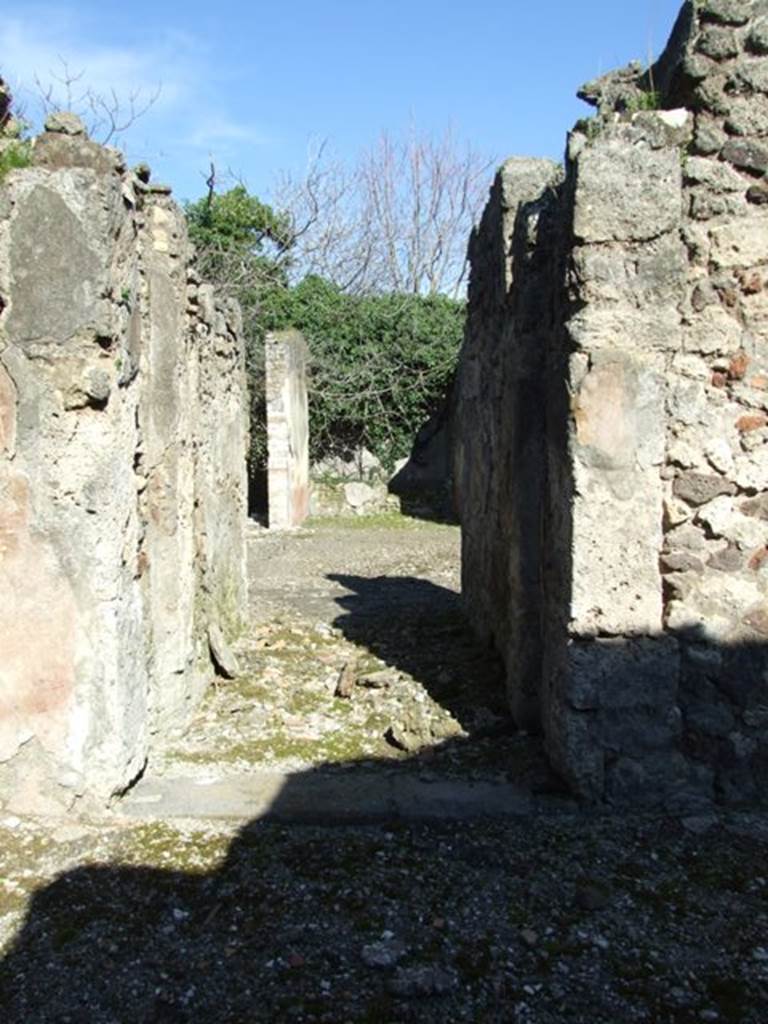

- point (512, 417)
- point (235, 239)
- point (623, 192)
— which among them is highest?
point (235, 239)

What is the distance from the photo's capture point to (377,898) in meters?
2.63

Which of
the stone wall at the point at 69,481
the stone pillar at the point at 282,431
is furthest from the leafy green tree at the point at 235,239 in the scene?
the stone wall at the point at 69,481

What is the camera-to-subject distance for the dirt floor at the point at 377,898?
7.25 ft

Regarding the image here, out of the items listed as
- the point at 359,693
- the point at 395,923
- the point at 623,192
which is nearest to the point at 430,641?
the point at 359,693

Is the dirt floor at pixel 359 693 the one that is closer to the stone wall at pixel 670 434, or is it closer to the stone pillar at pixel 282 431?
the stone wall at pixel 670 434

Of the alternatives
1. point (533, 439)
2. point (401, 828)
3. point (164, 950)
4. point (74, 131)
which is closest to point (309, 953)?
point (164, 950)

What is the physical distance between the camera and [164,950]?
2.39 meters

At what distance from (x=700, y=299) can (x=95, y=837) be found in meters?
2.92

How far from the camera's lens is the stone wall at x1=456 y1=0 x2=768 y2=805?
3.07 m

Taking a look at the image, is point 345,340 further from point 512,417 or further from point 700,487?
point 700,487

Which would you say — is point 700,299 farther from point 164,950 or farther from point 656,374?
point 164,950

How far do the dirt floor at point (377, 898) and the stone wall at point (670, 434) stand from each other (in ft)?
1.12

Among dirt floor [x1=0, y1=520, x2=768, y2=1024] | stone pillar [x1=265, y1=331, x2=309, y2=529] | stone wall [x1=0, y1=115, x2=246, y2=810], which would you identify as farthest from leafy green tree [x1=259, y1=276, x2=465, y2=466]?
stone wall [x1=0, y1=115, x2=246, y2=810]

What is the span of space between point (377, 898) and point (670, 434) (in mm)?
1907
